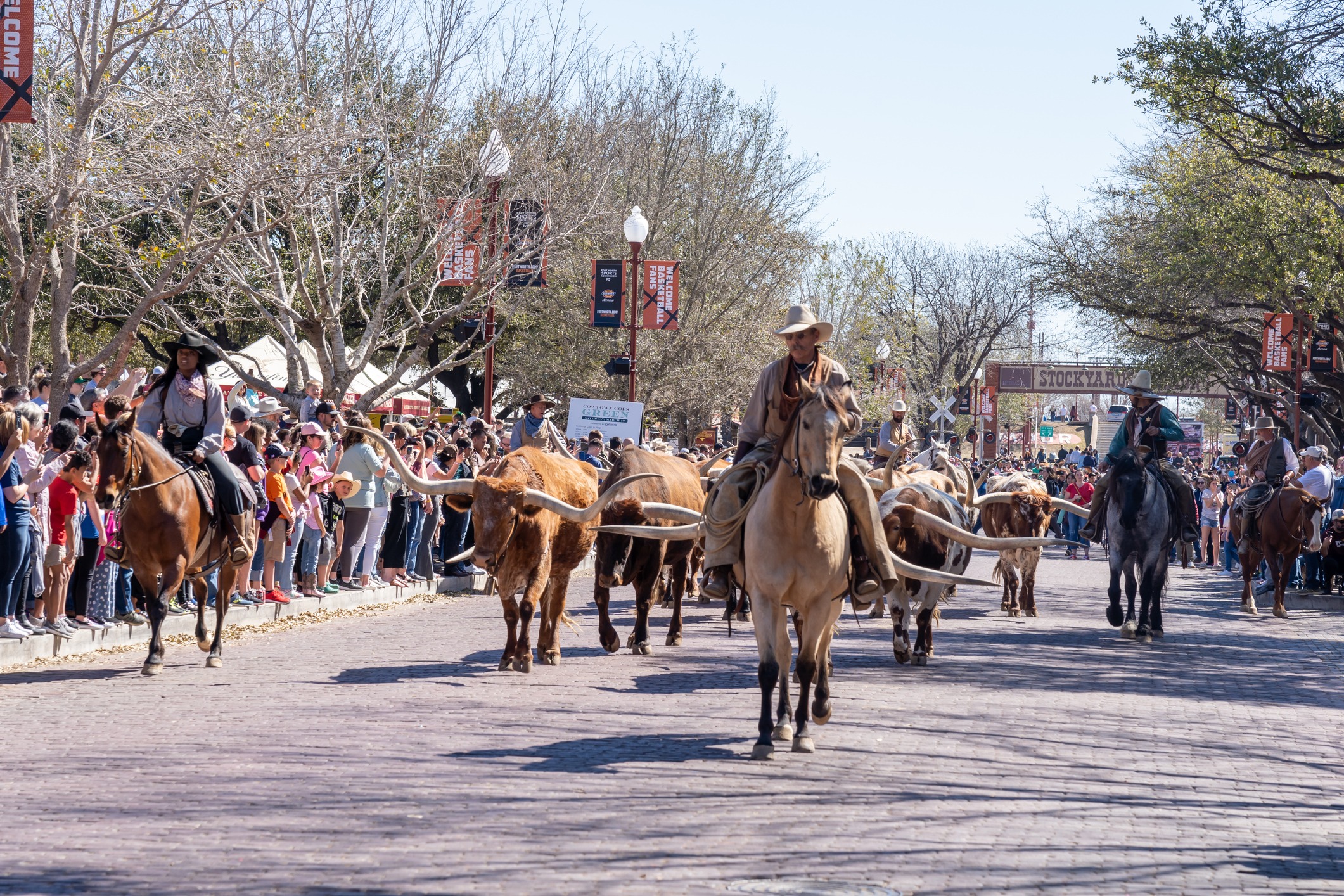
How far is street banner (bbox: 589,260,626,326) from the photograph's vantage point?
2975cm

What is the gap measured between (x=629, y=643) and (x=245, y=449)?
3.96 m

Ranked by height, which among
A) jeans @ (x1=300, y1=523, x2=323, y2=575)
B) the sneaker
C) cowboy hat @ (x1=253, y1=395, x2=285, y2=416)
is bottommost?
the sneaker

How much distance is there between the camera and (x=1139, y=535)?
17.0 meters

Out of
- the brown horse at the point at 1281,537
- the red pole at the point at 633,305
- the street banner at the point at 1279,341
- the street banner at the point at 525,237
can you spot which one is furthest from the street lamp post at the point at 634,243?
the street banner at the point at 1279,341

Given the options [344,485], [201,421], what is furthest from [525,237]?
[201,421]

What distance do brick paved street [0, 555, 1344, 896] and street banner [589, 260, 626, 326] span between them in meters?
15.8

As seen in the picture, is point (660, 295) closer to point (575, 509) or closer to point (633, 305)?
point (633, 305)

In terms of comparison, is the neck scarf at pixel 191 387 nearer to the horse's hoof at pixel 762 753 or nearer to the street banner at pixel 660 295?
the horse's hoof at pixel 762 753

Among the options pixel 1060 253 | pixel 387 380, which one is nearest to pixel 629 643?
pixel 387 380

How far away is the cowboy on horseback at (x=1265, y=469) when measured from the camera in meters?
22.7

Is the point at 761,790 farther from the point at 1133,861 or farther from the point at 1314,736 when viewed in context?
the point at 1314,736

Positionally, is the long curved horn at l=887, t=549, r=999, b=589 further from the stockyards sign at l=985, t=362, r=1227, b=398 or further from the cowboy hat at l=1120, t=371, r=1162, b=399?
the stockyards sign at l=985, t=362, r=1227, b=398

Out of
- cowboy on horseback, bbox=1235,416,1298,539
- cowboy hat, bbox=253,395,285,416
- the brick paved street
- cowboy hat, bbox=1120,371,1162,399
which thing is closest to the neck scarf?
the brick paved street

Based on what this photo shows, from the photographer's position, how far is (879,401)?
6431cm
